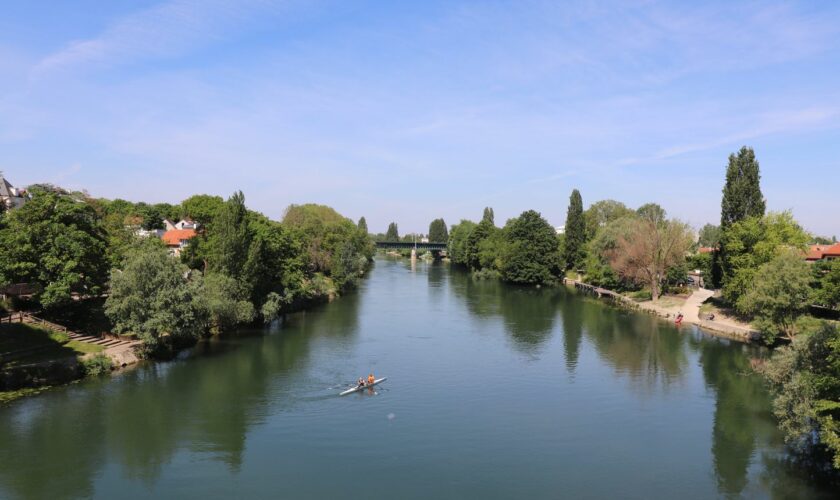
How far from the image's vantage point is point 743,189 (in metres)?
65.9

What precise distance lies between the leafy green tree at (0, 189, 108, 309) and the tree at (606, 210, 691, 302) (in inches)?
2605

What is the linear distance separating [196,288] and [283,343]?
10162 millimetres

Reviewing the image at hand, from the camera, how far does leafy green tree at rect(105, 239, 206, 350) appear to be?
43.8m

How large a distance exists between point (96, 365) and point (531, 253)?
82.1 m

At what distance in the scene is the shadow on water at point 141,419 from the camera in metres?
26.7

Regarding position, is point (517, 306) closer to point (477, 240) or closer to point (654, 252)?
point (654, 252)

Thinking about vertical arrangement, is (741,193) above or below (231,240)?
above

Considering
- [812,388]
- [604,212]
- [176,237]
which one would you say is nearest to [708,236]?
[604,212]

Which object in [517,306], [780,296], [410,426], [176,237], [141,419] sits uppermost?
[176,237]

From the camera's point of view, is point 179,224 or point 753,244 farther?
point 179,224

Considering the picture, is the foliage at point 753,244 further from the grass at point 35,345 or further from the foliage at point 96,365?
the grass at point 35,345

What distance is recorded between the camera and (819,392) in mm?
24875

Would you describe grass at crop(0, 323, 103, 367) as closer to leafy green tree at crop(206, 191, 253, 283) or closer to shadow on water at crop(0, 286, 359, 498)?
shadow on water at crop(0, 286, 359, 498)

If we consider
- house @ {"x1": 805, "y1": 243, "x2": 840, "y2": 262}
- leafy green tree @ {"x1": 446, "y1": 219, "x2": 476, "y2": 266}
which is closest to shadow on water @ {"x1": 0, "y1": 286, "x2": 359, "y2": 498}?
house @ {"x1": 805, "y1": 243, "x2": 840, "y2": 262}
